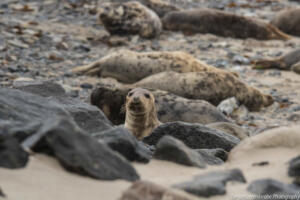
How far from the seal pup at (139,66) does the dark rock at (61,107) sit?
387 cm

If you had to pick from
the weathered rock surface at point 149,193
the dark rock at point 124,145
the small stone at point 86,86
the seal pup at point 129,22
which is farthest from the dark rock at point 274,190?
the seal pup at point 129,22

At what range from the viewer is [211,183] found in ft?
8.41

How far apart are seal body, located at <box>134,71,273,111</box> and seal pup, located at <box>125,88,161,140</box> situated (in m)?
1.55

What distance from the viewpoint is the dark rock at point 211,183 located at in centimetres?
249

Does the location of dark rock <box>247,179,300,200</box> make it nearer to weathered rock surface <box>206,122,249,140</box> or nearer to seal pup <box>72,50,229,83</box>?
weathered rock surface <box>206,122,249,140</box>

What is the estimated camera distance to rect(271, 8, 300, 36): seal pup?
13352 millimetres

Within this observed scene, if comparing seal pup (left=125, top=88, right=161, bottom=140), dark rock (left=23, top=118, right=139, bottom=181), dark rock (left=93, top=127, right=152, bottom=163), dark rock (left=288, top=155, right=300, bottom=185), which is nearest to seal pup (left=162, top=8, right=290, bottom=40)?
seal pup (left=125, top=88, right=161, bottom=140)

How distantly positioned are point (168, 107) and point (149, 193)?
14.9 ft

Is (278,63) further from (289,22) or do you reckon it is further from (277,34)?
(289,22)

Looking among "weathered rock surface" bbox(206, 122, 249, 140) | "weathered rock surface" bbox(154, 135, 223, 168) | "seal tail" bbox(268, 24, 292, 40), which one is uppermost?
"weathered rock surface" bbox(154, 135, 223, 168)

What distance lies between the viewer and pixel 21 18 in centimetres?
1220

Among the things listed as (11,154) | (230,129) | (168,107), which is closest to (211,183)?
(11,154)

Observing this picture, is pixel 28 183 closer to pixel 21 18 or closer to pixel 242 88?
pixel 242 88

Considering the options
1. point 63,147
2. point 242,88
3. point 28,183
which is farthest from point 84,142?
point 242,88
